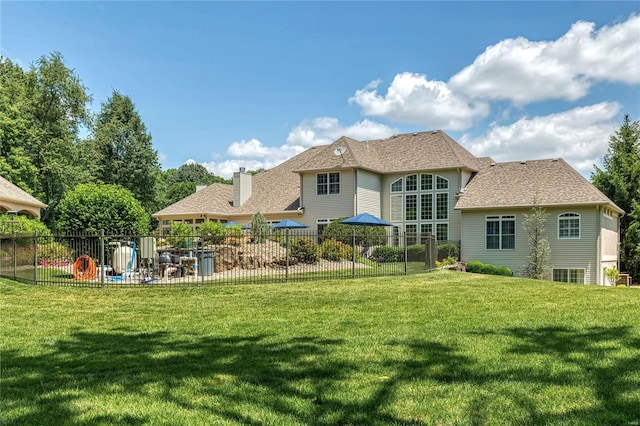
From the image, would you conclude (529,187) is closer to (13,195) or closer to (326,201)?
(326,201)

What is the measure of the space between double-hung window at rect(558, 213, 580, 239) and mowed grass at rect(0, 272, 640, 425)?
16221 millimetres

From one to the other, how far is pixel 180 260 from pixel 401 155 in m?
18.4

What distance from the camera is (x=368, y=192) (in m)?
30.4

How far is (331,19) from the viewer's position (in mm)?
13602

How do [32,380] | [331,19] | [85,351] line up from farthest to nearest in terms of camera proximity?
[331,19]
[85,351]
[32,380]

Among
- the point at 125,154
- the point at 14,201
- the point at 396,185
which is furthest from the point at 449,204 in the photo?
the point at 125,154

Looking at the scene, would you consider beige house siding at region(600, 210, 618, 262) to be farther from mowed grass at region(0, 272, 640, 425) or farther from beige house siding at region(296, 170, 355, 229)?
mowed grass at region(0, 272, 640, 425)

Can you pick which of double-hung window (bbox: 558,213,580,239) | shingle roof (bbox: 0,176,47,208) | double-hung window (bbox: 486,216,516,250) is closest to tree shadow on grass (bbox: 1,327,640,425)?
double-hung window (bbox: 558,213,580,239)

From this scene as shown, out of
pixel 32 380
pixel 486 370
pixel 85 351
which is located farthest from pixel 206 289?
pixel 486 370

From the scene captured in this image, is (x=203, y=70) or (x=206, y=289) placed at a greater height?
(x=203, y=70)

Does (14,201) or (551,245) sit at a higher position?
(14,201)

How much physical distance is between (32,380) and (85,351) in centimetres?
133

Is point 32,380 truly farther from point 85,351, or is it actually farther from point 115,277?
point 115,277

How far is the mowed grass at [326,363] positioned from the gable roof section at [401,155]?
64.9 feet
